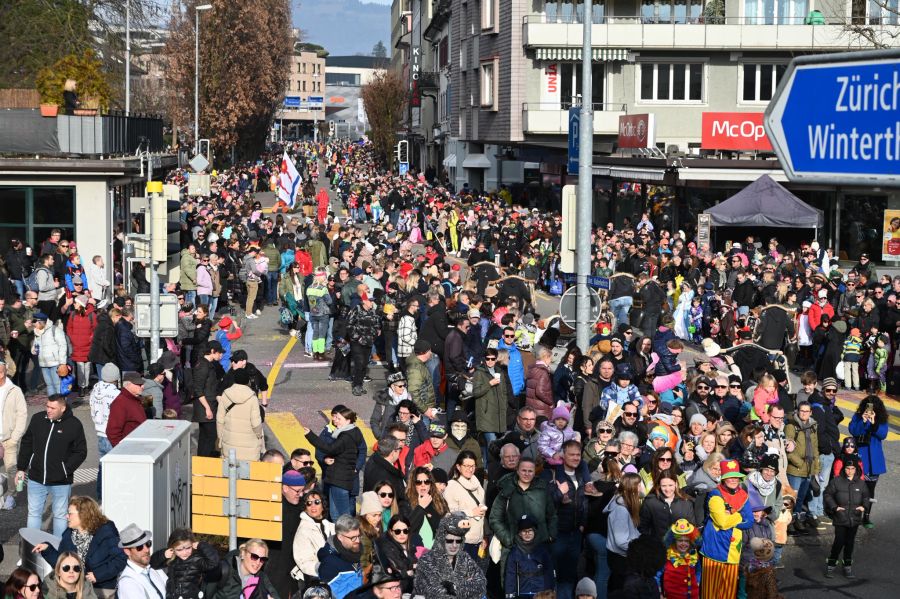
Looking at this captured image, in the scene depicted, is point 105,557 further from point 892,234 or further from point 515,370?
point 892,234

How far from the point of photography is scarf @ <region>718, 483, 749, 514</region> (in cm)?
1077

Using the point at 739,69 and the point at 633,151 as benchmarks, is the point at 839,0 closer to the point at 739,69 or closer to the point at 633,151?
the point at 739,69

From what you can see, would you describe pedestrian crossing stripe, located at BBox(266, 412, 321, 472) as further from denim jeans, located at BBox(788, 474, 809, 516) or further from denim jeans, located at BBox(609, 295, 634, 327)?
denim jeans, located at BBox(609, 295, 634, 327)

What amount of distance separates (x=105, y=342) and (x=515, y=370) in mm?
6337

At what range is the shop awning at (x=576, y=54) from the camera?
49719mm

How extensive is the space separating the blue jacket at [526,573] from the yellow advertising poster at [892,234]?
26.2m

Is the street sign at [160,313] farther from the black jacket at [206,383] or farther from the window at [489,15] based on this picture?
the window at [489,15]

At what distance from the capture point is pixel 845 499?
1238 centimetres

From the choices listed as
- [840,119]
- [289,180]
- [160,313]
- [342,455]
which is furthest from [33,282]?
[840,119]

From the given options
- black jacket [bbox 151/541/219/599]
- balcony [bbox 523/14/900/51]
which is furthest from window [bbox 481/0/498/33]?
black jacket [bbox 151/541/219/599]

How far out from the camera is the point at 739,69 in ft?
163

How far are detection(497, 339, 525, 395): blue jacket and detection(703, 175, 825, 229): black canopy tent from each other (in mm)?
16309

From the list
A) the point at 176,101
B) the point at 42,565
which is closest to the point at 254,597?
the point at 42,565

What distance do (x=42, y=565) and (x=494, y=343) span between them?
307 inches
